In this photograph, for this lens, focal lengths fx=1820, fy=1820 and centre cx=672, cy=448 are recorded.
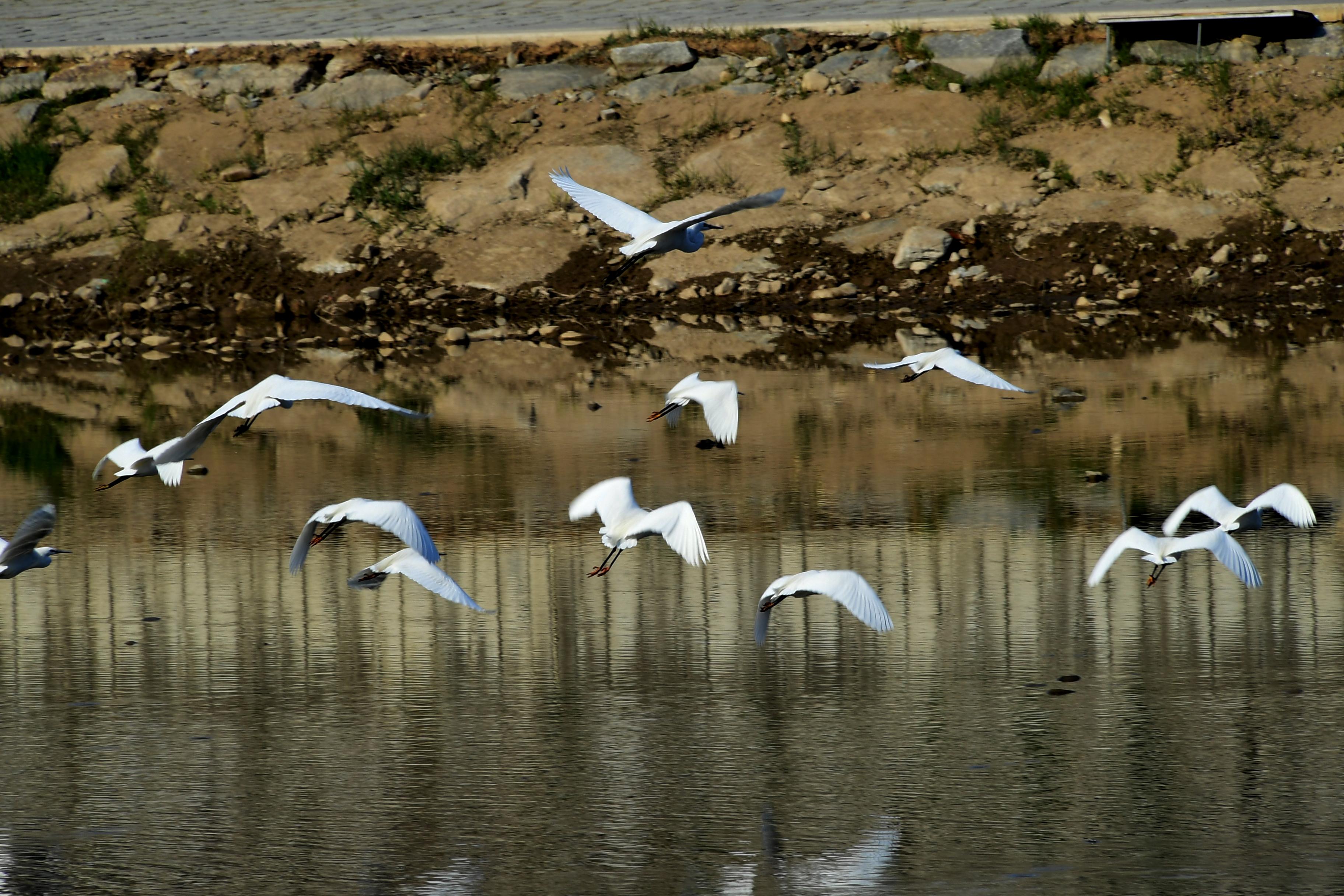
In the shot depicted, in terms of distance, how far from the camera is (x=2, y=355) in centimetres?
1636

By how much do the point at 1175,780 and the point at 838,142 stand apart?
46.9 ft

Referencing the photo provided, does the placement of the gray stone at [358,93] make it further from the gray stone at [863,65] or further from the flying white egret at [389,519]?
the flying white egret at [389,519]

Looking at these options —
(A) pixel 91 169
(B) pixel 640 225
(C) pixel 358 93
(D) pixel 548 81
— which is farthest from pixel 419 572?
(A) pixel 91 169

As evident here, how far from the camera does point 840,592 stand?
5934 mm

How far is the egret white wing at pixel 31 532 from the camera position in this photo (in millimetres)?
5605

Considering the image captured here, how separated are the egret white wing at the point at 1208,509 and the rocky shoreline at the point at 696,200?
7034 millimetres

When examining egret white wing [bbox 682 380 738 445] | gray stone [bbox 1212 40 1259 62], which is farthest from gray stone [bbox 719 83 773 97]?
egret white wing [bbox 682 380 738 445]

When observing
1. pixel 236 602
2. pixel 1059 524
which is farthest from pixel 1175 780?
pixel 236 602

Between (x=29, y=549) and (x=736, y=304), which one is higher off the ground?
(x=736, y=304)

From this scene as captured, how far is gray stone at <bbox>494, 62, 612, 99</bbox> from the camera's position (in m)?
20.5

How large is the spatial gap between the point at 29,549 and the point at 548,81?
1527cm

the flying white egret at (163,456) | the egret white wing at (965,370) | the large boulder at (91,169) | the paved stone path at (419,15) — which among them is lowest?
the flying white egret at (163,456)

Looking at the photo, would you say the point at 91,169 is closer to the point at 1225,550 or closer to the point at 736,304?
the point at 736,304

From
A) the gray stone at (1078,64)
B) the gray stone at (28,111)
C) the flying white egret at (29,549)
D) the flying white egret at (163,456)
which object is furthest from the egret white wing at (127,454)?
the gray stone at (28,111)
